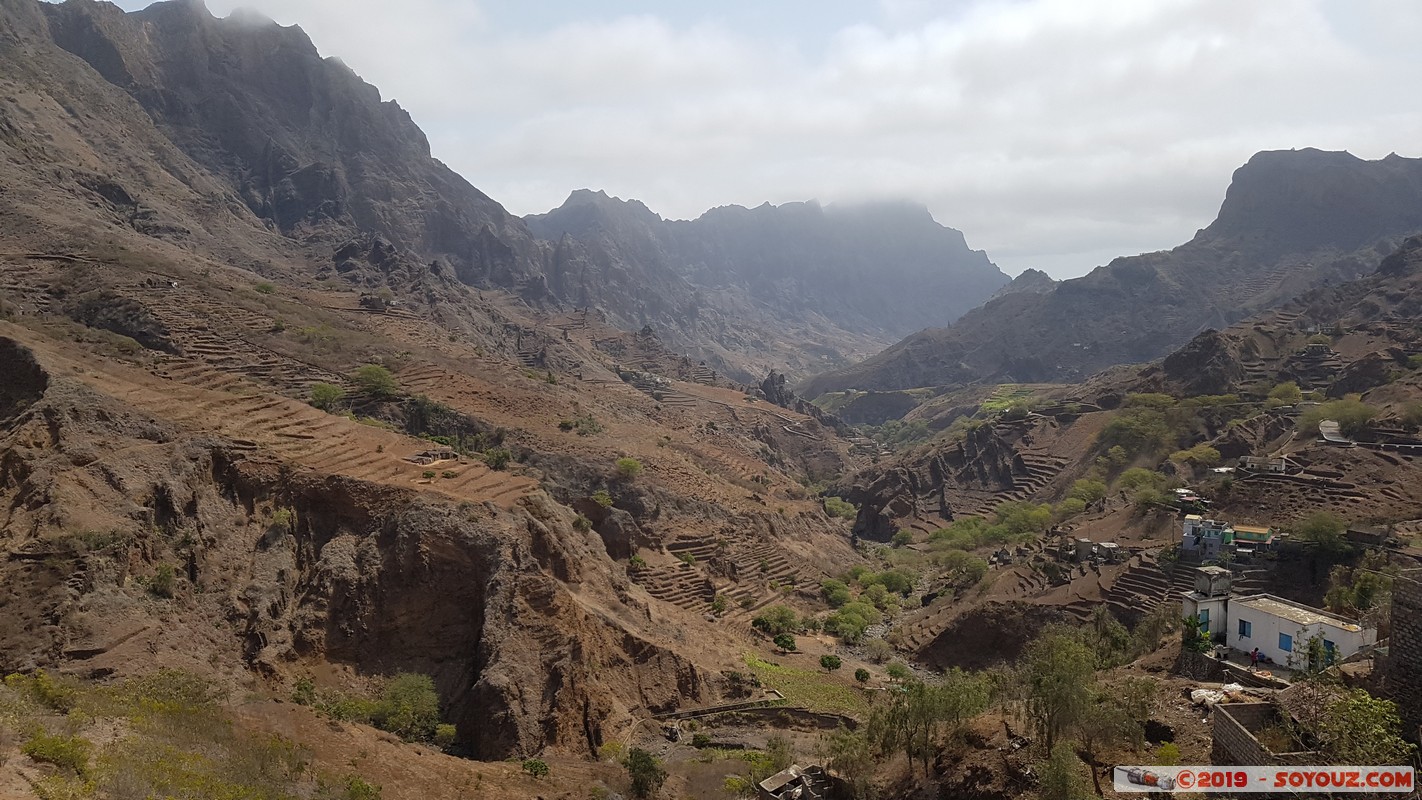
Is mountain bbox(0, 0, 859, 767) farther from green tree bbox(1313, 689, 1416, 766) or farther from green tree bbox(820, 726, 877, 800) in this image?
green tree bbox(1313, 689, 1416, 766)

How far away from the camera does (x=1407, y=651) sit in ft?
57.6

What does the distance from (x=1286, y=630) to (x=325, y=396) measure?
46.8 meters

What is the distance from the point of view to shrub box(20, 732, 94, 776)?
48.3 ft

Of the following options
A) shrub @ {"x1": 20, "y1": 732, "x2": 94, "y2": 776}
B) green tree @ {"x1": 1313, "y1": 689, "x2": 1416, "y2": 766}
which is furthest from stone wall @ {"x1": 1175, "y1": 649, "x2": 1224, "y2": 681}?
shrub @ {"x1": 20, "y1": 732, "x2": 94, "y2": 776}

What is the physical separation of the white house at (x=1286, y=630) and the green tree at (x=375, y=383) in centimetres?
4723

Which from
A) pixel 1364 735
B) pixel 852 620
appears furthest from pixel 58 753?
pixel 852 620

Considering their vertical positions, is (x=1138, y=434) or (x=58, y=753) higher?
(x=58, y=753)

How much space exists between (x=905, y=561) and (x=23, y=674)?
5769 centimetres

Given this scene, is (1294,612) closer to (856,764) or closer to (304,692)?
(856,764)

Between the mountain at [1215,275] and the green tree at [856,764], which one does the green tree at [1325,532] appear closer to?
the green tree at [856,764]

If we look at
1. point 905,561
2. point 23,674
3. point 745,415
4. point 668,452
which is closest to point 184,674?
point 23,674

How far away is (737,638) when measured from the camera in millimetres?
42531

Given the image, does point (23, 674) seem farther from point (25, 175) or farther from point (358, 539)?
point (25, 175)

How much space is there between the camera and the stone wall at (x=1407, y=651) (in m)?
17.2
